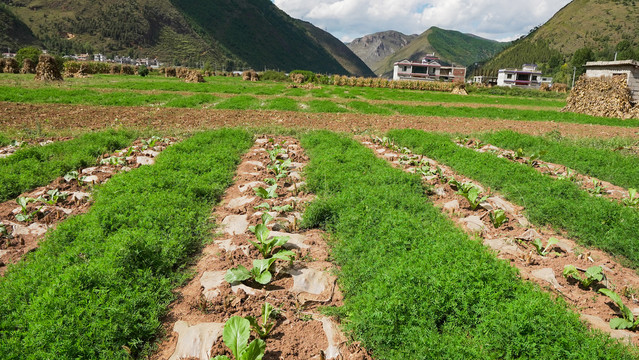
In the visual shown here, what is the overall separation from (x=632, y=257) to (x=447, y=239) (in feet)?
10.3

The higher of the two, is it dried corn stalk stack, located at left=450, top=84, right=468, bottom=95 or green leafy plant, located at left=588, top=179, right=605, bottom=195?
dried corn stalk stack, located at left=450, top=84, right=468, bottom=95

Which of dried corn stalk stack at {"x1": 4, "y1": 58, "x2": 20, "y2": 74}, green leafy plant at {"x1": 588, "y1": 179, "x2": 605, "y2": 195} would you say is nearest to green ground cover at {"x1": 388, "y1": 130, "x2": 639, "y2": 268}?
green leafy plant at {"x1": 588, "y1": 179, "x2": 605, "y2": 195}

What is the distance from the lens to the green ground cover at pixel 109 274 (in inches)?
116

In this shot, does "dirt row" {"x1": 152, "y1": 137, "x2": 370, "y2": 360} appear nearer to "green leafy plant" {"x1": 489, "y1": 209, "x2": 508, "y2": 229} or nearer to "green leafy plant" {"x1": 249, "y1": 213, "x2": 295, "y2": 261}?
"green leafy plant" {"x1": 249, "y1": 213, "x2": 295, "y2": 261}

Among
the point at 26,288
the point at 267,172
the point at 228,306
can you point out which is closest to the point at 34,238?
the point at 26,288

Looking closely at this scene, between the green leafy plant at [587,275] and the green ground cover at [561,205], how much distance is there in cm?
139

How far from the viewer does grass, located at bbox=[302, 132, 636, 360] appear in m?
2.90

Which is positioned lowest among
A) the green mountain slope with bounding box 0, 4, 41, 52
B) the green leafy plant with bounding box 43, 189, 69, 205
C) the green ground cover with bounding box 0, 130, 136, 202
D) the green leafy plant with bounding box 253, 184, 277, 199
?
the green leafy plant with bounding box 43, 189, 69, 205

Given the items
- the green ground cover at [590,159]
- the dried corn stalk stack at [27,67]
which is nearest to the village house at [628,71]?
the green ground cover at [590,159]

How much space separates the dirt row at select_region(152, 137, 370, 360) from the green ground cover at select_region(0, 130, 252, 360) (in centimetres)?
27

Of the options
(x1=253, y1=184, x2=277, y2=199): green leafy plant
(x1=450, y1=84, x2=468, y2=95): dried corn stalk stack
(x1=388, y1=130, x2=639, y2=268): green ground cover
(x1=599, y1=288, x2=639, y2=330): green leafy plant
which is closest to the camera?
(x1=599, y1=288, x2=639, y2=330): green leafy plant

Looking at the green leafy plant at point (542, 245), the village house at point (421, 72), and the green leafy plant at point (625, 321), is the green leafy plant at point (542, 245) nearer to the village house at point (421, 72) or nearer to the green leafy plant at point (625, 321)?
the green leafy plant at point (625, 321)

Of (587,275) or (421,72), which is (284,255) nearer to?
(587,275)

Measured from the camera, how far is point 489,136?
14062 millimetres
